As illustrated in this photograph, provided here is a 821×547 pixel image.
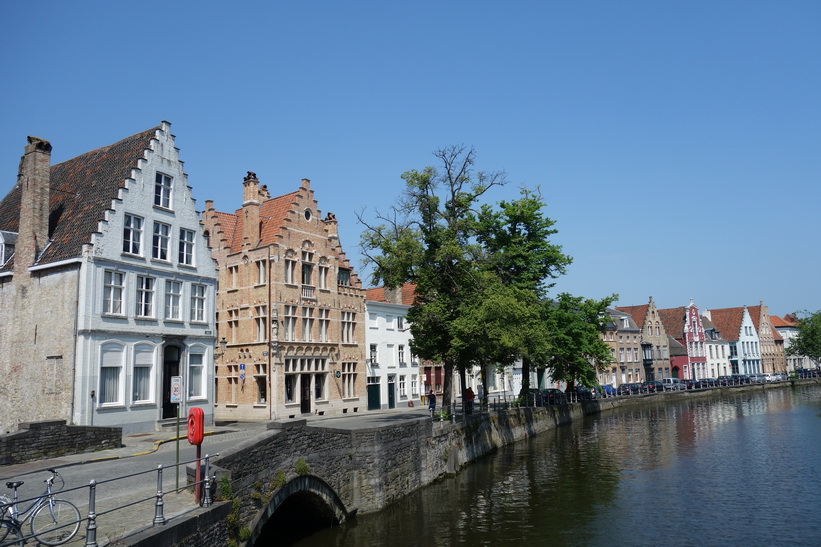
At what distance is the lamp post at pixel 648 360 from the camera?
92387mm

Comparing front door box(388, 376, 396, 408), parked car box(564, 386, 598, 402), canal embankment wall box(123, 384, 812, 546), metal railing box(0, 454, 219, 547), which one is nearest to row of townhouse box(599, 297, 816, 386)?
parked car box(564, 386, 598, 402)

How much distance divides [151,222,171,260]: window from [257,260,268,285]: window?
9731 millimetres

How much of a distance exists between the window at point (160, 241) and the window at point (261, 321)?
9.97 metres

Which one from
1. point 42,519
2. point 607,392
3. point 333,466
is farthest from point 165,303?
point 607,392

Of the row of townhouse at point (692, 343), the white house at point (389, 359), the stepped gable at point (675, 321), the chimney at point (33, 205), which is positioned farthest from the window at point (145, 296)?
the stepped gable at point (675, 321)

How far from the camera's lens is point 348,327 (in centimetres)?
4666

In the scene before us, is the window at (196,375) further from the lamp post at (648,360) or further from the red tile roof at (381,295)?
the lamp post at (648,360)

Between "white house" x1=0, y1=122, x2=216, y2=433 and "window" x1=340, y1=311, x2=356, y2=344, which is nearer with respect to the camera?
"white house" x1=0, y1=122, x2=216, y2=433

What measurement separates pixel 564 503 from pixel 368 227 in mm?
17621

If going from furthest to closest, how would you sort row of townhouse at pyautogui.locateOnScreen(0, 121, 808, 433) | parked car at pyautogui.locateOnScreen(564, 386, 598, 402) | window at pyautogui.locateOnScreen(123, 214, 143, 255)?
parked car at pyautogui.locateOnScreen(564, 386, 598, 402) → window at pyautogui.locateOnScreen(123, 214, 143, 255) → row of townhouse at pyautogui.locateOnScreen(0, 121, 808, 433)

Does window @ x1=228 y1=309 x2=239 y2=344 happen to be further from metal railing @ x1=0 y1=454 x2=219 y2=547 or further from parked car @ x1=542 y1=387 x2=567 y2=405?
metal railing @ x1=0 y1=454 x2=219 y2=547

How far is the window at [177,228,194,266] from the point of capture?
3256 cm

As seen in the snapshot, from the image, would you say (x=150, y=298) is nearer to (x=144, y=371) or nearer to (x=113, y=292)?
(x=113, y=292)

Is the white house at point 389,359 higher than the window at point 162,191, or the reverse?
the window at point 162,191
